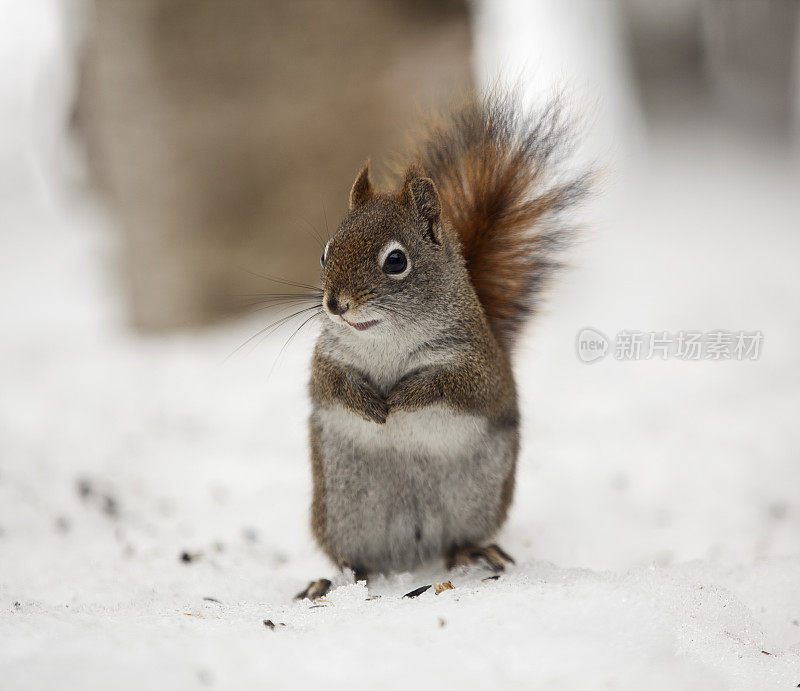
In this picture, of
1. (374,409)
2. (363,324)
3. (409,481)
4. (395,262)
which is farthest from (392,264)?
(409,481)

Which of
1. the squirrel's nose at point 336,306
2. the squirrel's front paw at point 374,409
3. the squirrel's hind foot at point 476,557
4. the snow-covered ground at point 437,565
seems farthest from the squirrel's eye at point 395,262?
the squirrel's hind foot at point 476,557

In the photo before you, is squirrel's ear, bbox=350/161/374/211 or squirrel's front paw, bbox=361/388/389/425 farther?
squirrel's ear, bbox=350/161/374/211

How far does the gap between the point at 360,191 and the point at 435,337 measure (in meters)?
0.32

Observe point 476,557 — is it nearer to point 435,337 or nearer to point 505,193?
point 435,337

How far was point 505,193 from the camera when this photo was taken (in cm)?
135

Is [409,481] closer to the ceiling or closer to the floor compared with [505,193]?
closer to the floor

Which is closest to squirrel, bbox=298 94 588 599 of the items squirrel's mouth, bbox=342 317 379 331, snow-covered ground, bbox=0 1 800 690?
squirrel's mouth, bbox=342 317 379 331

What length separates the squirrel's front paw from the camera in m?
1.17

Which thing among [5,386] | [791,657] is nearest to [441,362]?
[791,657]

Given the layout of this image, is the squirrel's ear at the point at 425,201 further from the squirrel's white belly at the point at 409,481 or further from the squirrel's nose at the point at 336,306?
the squirrel's white belly at the point at 409,481

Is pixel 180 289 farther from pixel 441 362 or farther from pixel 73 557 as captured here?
pixel 441 362

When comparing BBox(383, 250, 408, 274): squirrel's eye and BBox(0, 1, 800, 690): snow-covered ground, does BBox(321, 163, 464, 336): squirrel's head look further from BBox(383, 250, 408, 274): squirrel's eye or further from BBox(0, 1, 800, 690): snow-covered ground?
BBox(0, 1, 800, 690): snow-covered ground

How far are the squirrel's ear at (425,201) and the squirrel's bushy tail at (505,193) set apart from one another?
0.14 meters

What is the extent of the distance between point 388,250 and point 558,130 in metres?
0.42
